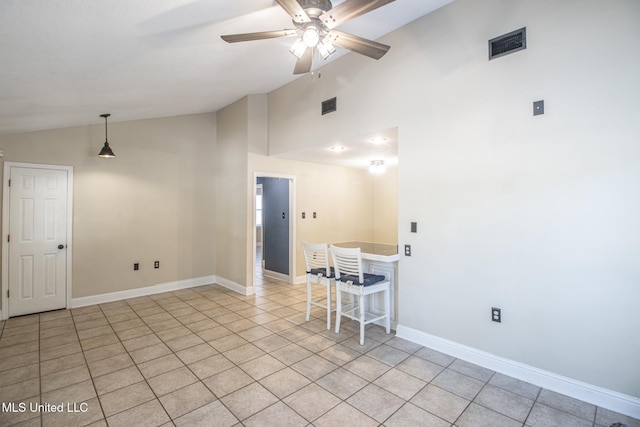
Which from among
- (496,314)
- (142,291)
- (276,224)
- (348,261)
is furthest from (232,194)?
(496,314)

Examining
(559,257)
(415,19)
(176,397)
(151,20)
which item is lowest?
(176,397)

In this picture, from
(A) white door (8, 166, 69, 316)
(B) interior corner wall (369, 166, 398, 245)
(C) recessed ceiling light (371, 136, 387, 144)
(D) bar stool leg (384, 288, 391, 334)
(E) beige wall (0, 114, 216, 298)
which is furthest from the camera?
(B) interior corner wall (369, 166, 398, 245)

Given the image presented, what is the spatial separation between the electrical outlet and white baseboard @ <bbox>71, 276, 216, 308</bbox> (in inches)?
190

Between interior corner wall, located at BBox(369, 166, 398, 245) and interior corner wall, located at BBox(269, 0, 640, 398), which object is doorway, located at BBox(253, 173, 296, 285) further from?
interior corner wall, located at BBox(269, 0, 640, 398)

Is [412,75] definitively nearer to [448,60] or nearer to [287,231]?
[448,60]

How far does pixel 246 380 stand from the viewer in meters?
2.57

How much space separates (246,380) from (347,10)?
2.96m

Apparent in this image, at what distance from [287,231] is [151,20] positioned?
4112 millimetres

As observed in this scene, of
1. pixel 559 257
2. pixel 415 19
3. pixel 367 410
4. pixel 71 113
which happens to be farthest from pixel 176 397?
pixel 415 19

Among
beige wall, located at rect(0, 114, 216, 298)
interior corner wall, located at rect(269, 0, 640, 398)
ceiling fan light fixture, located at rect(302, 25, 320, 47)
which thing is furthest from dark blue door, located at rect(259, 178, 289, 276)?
ceiling fan light fixture, located at rect(302, 25, 320, 47)

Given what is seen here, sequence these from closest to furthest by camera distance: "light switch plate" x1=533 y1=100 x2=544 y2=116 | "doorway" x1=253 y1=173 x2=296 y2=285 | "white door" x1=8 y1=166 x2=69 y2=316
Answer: "light switch plate" x1=533 y1=100 x2=544 y2=116 < "white door" x1=8 y1=166 x2=69 y2=316 < "doorway" x1=253 y1=173 x2=296 y2=285

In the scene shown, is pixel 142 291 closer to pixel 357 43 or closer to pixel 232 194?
pixel 232 194

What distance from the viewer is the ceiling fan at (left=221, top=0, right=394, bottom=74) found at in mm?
2010

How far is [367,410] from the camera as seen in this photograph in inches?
85.8
